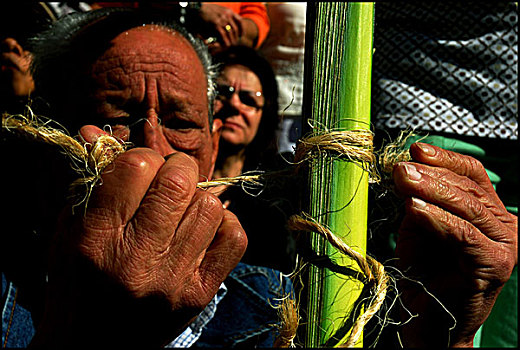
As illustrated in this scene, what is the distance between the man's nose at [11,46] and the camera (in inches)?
75.1

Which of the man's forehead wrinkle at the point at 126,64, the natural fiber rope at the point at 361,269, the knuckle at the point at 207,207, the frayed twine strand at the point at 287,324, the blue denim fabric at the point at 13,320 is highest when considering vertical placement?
the man's forehead wrinkle at the point at 126,64

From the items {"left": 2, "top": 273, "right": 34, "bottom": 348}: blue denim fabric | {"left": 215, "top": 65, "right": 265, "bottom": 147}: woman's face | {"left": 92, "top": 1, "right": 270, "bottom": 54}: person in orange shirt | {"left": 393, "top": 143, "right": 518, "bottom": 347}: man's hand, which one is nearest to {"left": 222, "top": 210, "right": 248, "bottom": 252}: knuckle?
{"left": 393, "top": 143, "right": 518, "bottom": 347}: man's hand

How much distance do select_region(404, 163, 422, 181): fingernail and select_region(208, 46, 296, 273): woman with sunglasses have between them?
113cm

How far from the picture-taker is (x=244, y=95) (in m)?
2.28

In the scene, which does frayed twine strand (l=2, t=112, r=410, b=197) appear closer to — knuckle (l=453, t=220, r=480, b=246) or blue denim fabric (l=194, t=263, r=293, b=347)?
knuckle (l=453, t=220, r=480, b=246)

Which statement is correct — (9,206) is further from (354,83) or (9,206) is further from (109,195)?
(354,83)

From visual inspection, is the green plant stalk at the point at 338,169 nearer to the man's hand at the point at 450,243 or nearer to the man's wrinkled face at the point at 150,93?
the man's hand at the point at 450,243

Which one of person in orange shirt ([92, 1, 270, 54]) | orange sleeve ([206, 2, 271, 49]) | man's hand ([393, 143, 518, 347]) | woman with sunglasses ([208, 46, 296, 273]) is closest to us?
man's hand ([393, 143, 518, 347])

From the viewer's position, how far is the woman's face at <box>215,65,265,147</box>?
7.27 feet

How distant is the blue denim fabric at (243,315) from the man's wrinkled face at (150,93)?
571 millimetres

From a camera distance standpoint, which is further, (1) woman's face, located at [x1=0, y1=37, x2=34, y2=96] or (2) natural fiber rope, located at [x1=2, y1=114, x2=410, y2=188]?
(1) woman's face, located at [x1=0, y1=37, x2=34, y2=96]

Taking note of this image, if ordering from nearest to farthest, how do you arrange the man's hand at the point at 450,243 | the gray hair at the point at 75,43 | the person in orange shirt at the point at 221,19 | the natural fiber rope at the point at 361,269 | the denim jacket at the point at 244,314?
1. the natural fiber rope at the point at 361,269
2. the man's hand at the point at 450,243
3. the gray hair at the point at 75,43
4. the denim jacket at the point at 244,314
5. the person in orange shirt at the point at 221,19

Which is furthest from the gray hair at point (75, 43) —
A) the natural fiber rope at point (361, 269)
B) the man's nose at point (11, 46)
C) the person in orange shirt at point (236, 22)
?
the natural fiber rope at point (361, 269)

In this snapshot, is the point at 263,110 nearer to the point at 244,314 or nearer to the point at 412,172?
the point at 244,314
